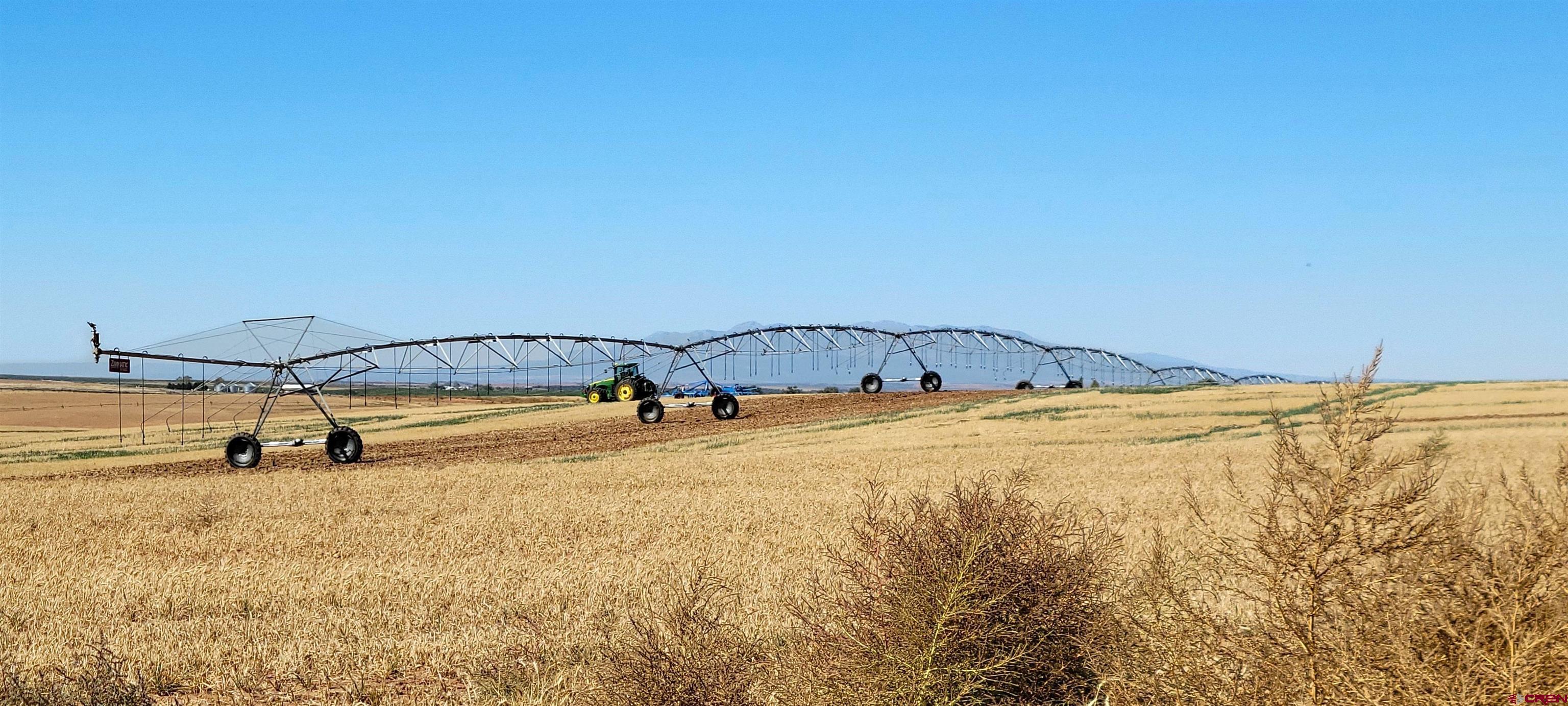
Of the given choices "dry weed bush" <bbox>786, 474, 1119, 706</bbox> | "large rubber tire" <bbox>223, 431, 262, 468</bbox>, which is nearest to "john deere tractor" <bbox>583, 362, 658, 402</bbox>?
"large rubber tire" <bbox>223, 431, 262, 468</bbox>

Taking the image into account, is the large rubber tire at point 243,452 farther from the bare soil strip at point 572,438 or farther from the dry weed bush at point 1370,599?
the dry weed bush at point 1370,599

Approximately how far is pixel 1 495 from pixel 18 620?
59.7 feet

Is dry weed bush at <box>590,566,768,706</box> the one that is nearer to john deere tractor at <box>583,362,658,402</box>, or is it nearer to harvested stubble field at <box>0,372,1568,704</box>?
harvested stubble field at <box>0,372,1568,704</box>

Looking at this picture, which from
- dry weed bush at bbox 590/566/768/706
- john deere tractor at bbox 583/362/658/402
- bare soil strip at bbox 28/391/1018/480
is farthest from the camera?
john deere tractor at bbox 583/362/658/402

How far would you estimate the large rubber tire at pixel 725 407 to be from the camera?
55.9 m

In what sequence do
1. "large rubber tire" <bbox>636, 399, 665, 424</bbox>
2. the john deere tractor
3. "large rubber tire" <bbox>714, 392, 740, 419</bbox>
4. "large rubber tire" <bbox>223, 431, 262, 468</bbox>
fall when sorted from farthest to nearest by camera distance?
"large rubber tire" <bbox>714, 392, 740, 419</bbox> → the john deere tractor → "large rubber tire" <bbox>636, 399, 665, 424</bbox> → "large rubber tire" <bbox>223, 431, 262, 468</bbox>

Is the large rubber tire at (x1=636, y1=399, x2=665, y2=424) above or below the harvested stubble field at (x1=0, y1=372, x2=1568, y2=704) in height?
above

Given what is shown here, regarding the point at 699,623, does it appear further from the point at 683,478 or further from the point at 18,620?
the point at 683,478

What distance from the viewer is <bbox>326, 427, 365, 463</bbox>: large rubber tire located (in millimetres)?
37938

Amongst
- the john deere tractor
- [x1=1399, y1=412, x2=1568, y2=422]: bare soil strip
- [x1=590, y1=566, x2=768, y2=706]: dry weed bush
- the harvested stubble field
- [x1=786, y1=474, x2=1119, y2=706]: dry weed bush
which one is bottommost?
the harvested stubble field

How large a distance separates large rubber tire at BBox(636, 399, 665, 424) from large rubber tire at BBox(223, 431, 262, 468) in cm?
1999

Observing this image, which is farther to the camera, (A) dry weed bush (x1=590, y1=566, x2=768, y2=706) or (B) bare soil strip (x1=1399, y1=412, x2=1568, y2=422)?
(B) bare soil strip (x1=1399, y1=412, x2=1568, y2=422)

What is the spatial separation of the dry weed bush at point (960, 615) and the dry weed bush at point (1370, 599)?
1.88ft

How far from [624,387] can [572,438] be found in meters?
16.7
